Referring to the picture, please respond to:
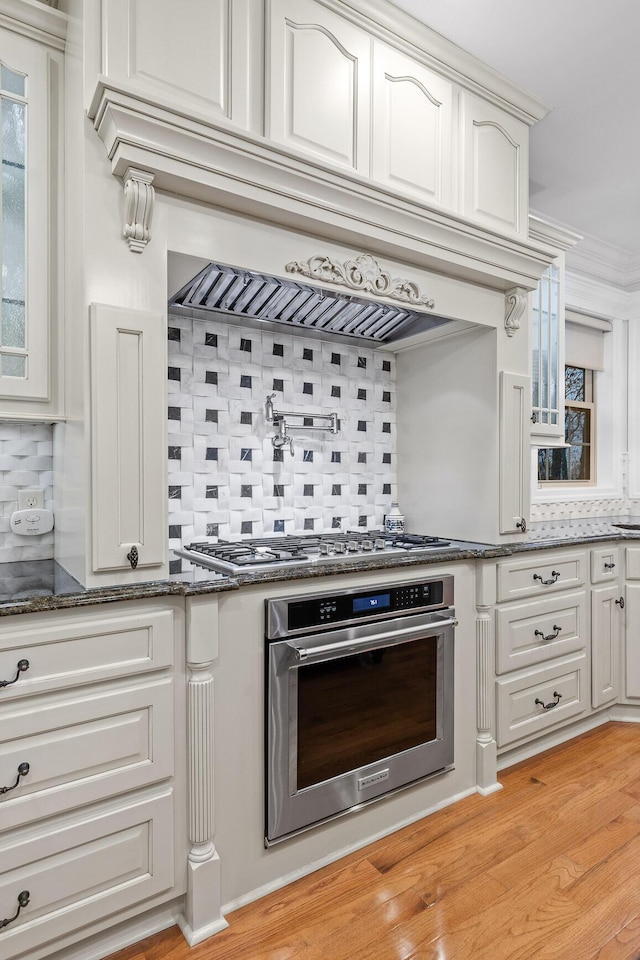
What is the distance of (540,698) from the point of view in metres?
2.45

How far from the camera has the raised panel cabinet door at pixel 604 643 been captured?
272 centimetres

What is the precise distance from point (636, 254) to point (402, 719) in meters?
3.60

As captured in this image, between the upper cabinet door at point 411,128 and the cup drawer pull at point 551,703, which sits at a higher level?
the upper cabinet door at point 411,128

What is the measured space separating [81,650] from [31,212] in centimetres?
122

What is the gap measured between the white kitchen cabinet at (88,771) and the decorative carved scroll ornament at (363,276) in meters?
1.14

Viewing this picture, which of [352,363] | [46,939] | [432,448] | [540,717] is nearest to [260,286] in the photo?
[352,363]

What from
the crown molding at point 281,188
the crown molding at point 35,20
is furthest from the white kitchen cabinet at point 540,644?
the crown molding at point 35,20

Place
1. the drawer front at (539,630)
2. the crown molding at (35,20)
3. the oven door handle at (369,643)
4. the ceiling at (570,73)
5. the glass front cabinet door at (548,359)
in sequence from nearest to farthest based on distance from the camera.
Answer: the crown molding at (35,20), the oven door handle at (369,643), the ceiling at (570,73), the drawer front at (539,630), the glass front cabinet door at (548,359)

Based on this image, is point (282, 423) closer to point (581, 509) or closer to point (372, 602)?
point (372, 602)

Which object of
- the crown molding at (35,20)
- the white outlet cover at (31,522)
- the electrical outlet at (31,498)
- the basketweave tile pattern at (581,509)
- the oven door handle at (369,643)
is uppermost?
the crown molding at (35,20)

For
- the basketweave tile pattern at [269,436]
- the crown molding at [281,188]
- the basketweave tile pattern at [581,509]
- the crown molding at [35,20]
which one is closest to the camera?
the crown molding at [281,188]

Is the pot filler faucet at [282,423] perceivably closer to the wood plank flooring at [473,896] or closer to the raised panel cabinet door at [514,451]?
the raised panel cabinet door at [514,451]

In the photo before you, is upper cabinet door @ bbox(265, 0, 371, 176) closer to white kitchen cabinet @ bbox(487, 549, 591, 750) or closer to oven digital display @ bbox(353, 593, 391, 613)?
oven digital display @ bbox(353, 593, 391, 613)

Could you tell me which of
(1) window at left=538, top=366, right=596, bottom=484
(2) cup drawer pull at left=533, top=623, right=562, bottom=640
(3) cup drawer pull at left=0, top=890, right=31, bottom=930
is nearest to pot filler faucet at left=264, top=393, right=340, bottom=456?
(2) cup drawer pull at left=533, top=623, right=562, bottom=640
